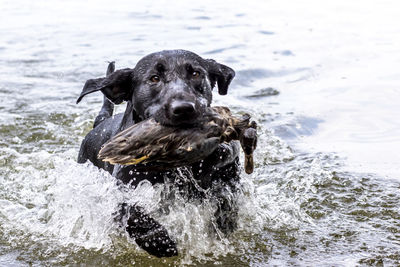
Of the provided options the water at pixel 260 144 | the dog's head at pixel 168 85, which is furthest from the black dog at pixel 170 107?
the water at pixel 260 144

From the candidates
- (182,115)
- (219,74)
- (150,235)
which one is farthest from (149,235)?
(219,74)

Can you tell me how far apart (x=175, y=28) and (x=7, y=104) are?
6534mm

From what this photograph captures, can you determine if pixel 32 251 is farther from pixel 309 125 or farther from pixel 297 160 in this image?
pixel 309 125

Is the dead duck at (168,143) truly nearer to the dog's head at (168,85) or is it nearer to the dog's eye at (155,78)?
the dog's head at (168,85)

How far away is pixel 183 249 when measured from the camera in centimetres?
449

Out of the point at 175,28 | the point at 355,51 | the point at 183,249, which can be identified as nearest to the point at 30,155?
the point at 183,249

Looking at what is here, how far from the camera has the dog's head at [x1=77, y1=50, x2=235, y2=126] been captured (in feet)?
12.1

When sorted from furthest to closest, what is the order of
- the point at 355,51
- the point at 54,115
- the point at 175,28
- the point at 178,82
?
the point at 175,28
the point at 355,51
the point at 54,115
the point at 178,82

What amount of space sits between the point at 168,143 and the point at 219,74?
1.31 metres

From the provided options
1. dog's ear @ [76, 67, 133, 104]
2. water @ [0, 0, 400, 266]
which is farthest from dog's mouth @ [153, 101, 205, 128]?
dog's ear @ [76, 67, 133, 104]

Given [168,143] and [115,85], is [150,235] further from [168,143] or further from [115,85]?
[115,85]

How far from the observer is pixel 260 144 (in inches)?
274

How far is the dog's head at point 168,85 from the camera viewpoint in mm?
3701

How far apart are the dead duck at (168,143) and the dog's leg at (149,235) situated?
21.0 inches
